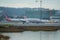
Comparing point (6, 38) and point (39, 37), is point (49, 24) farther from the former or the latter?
point (6, 38)

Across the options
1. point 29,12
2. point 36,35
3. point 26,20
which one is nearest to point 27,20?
point 26,20

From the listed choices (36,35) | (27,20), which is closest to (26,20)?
(27,20)

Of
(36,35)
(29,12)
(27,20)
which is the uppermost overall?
(29,12)

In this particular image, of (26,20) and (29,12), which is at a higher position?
(29,12)

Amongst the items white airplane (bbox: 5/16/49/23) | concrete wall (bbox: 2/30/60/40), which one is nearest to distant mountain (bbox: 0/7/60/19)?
white airplane (bbox: 5/16/49/23)

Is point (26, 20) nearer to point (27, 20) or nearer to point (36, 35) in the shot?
point (27, 20)

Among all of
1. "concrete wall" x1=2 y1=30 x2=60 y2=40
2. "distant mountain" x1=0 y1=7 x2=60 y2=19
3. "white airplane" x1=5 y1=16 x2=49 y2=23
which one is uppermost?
"distant mountain" x1=0 y1=7 x2=60 y2=19

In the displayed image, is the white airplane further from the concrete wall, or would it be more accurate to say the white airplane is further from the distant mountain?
the concrete wall

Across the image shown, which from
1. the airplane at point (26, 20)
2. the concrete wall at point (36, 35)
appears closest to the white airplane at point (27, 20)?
the airplane at point (26, 20)

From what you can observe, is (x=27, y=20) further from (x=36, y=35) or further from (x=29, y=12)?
(x=36, y=35)

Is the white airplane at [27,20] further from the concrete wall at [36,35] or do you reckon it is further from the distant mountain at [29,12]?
the concrete wall at [36,35]
